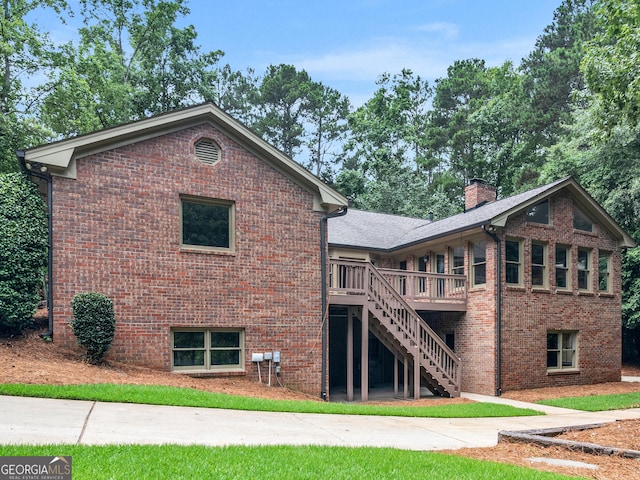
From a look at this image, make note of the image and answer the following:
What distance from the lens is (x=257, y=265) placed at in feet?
43.3

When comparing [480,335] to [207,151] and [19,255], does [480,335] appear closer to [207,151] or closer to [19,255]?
[207,151]

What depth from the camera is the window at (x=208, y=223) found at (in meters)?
12.7

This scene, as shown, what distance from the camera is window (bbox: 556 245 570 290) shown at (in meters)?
18.2

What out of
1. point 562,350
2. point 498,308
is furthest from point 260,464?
point 562,350

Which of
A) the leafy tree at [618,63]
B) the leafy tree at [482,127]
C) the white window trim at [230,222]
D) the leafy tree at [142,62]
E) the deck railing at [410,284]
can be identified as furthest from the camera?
the leafy tree at [482,127]

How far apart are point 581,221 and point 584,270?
1.78m

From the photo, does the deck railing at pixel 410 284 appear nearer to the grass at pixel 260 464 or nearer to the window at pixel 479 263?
the window at pixel 479 263

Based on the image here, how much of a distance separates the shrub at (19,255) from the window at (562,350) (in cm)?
1544

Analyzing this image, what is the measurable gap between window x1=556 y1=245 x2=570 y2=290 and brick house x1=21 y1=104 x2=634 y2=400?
6 cm

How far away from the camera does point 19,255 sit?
35.5 ft

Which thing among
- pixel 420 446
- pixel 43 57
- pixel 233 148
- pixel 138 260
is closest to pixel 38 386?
pixel 138 260

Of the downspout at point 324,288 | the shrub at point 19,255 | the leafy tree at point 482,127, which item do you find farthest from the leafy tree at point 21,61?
the leafy tree at point 482,127

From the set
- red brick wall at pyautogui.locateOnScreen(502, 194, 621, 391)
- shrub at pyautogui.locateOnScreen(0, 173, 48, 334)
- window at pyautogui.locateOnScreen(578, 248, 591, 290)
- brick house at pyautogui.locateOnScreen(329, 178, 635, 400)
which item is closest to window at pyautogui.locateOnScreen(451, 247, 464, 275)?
brick house at pyautogui.locateOnScreen(329, 178, 635, 400)

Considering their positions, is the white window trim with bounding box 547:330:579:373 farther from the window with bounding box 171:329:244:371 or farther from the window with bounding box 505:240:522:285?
the window with bounding box 171:329:244:371
